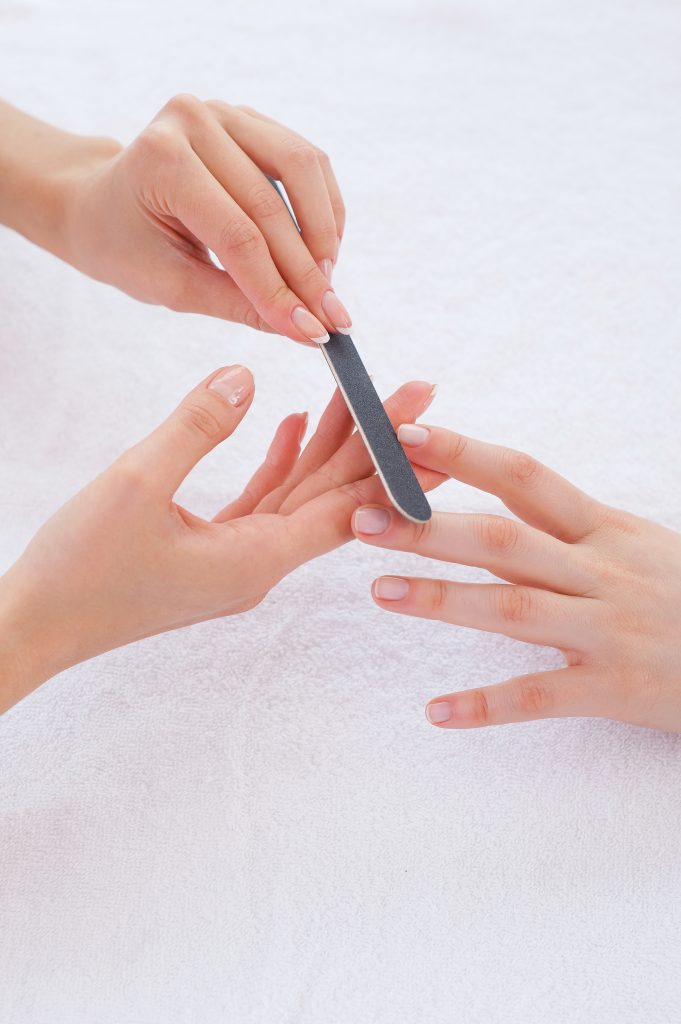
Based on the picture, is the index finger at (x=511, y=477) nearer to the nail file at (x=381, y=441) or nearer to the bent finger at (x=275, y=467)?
the nail file at (x=381, y=441)

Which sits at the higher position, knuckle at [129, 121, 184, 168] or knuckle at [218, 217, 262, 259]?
knuckle at [129, 121, 184, 168]

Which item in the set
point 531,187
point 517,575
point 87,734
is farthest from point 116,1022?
point 531,187

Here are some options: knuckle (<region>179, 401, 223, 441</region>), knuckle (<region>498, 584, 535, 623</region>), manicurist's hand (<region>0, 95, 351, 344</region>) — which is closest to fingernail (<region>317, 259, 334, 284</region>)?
manicurist's hand (<region>0, 95, 351, 344</region>)

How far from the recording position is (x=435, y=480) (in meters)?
0.85

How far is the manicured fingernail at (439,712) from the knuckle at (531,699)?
2.1 inches

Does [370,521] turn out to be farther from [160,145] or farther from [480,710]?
[160,145]

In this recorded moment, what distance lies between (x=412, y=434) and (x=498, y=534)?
0.35 ft

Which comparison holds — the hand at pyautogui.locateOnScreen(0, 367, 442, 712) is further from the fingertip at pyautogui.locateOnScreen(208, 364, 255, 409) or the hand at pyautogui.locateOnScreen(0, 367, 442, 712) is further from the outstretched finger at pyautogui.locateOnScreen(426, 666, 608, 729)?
the outstretched finger at pyautogui.locateOnScreen(426, 666, 608, 729)

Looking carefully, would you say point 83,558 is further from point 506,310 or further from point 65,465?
point 506,310

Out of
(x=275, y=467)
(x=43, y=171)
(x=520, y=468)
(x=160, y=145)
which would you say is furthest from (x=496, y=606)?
(x=43, y=171)

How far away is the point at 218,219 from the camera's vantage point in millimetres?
807

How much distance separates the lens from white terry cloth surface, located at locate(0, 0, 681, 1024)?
2.40 ft

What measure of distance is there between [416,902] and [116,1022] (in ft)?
0.78

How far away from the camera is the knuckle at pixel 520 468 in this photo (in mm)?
828
